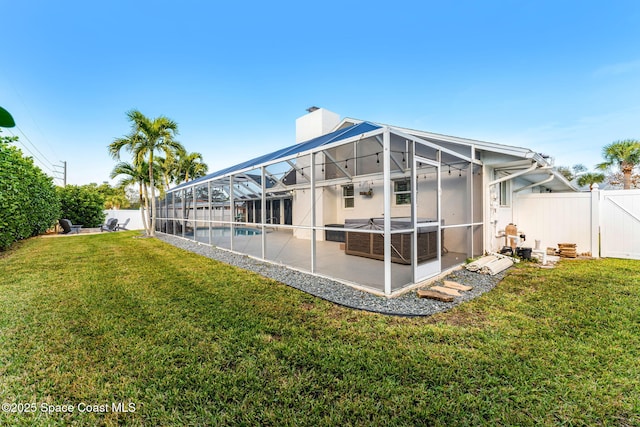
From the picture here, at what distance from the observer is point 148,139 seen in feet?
42.1

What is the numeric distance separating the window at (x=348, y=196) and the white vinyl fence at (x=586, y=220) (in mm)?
5370

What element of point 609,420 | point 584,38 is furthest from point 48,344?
point 584,38

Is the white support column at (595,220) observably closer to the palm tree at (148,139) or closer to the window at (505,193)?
the window at (505,193)

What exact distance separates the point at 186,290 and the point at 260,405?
11.0ft

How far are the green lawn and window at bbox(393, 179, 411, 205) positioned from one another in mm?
4509

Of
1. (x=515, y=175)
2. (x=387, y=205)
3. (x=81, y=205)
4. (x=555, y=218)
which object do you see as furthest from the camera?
(x=81, y=205)

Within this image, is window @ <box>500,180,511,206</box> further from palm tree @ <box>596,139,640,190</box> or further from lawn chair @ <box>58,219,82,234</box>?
lawn chair @ <box>58,219,82,234</box>

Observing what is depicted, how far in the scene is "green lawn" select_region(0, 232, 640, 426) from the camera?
6.36ft

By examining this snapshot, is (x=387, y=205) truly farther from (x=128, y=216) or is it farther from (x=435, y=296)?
(x=128, y=216)

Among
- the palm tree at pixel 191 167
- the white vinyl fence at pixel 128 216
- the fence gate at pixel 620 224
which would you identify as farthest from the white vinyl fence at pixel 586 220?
the white vinyl fence at pixel 128 216

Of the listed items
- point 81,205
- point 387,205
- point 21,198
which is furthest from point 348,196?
point 81,205

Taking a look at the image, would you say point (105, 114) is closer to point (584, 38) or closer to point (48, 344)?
point (48, 344)

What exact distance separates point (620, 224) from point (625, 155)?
13279 millimetres

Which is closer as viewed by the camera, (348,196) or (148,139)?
(348,196)
